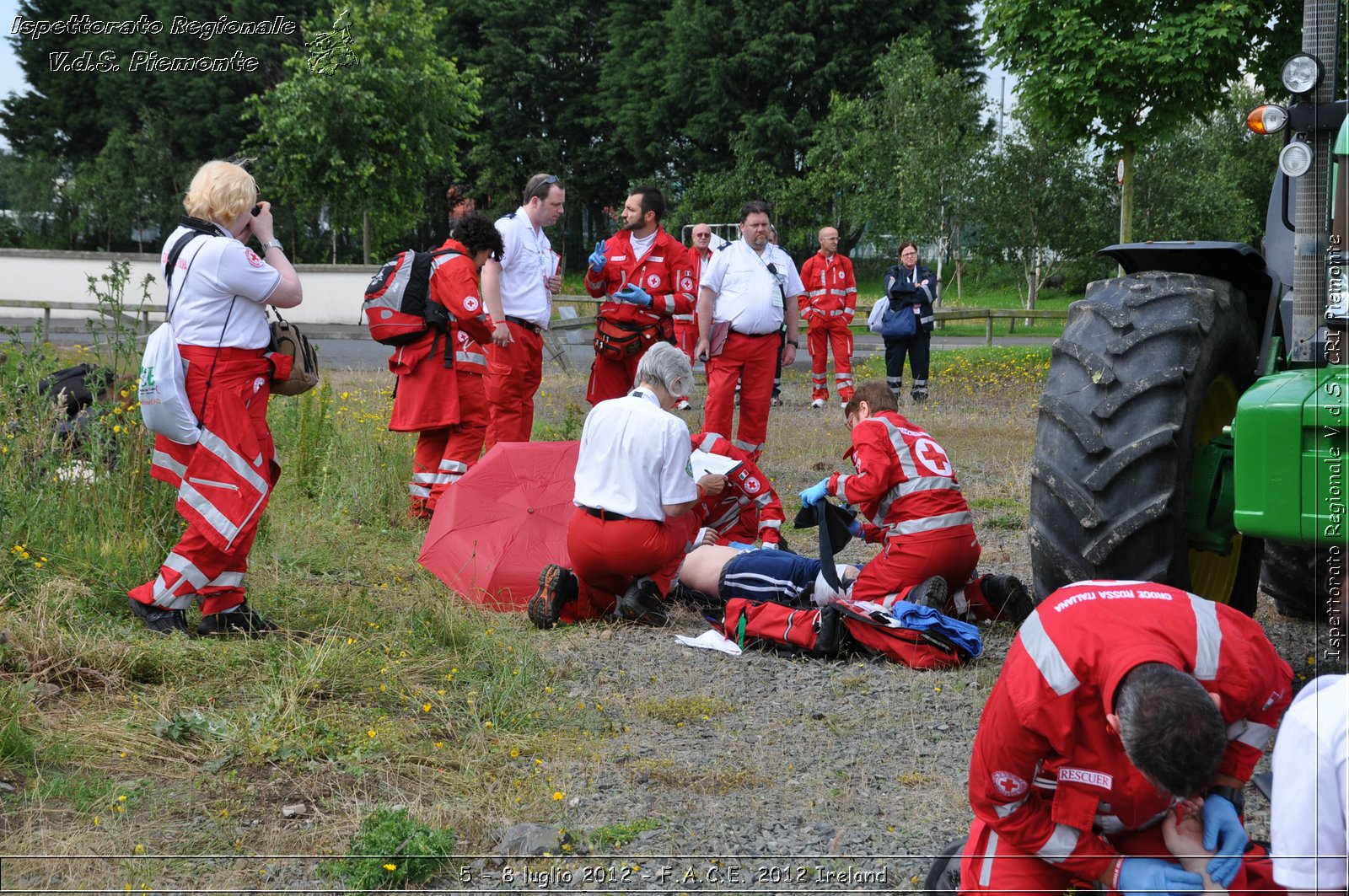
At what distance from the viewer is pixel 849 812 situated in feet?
12.7

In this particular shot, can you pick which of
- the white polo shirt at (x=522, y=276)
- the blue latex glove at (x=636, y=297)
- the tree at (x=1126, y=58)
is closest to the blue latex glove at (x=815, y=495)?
the white polo shirt at (x=522, y=276)

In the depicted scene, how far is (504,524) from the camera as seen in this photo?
6578 mm

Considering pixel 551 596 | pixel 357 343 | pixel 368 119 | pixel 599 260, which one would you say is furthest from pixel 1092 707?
pixel 368 119

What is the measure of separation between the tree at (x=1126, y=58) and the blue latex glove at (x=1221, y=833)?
575 inches

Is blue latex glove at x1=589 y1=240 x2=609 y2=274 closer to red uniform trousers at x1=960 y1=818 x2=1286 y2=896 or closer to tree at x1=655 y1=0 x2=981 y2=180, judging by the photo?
red uniform trousers at x1=960 y1=818 x2=1286 y2=896

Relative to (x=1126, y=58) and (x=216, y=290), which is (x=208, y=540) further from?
(x=1126, y=58)

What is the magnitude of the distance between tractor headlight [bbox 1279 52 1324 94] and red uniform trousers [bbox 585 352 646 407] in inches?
226

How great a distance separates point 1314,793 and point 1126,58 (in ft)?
54.4

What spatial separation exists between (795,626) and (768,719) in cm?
87

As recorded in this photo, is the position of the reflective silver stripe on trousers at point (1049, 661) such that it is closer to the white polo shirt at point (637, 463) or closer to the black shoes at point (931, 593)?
the black shoes at point (931, 593)

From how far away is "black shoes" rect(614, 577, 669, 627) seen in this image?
6.04m

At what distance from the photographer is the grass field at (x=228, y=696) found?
3756 mm

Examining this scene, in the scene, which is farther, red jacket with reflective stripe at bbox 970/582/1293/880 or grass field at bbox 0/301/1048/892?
grass field at bbox 0/301/1048/892

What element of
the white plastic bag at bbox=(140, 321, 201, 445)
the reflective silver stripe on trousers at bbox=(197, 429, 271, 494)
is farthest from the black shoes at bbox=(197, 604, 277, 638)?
the white plastic bag at bbox=(140, 321, 201, 445)
